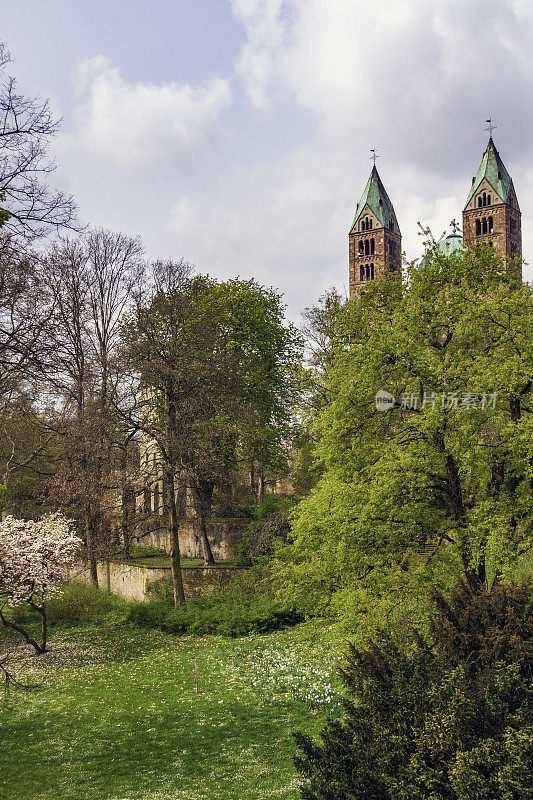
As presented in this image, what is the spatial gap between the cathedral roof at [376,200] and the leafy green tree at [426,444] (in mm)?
70459

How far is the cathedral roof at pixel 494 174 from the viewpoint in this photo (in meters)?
79.1

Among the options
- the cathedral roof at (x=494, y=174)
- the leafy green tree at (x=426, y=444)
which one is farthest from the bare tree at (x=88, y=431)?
the cathedral roof at (x=494, y=174)

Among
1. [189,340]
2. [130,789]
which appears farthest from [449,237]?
[130,789]

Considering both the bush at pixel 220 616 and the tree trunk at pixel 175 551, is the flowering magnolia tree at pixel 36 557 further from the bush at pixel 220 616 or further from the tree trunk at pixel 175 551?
the bush at pixel 220 616

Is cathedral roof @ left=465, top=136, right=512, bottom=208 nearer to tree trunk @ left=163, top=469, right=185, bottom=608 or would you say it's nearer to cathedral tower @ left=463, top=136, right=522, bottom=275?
cathedral tower @ left=463, top=136, right=522, bottom=275

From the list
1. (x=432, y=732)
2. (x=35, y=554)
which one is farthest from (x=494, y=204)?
(x=432, y=732)

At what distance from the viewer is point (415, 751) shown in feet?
21.1

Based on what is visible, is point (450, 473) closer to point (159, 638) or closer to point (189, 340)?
point (159, 638)

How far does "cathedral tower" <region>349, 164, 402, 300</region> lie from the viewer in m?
82.6

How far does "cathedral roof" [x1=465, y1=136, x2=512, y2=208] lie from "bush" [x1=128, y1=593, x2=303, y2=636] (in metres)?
68.9

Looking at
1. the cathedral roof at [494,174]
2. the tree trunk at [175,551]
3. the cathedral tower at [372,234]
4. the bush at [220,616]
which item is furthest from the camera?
the cathedral tower at [372,234]

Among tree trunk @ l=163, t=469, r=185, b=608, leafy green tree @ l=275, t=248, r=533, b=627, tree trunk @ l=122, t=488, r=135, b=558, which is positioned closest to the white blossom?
tree trunk @ l=122, t=488, r=135, b=558

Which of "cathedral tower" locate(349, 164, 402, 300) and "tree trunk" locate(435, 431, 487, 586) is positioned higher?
"cathedral tower" locate(349, 164, 402, 300)

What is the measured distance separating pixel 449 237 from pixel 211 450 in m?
57.5
